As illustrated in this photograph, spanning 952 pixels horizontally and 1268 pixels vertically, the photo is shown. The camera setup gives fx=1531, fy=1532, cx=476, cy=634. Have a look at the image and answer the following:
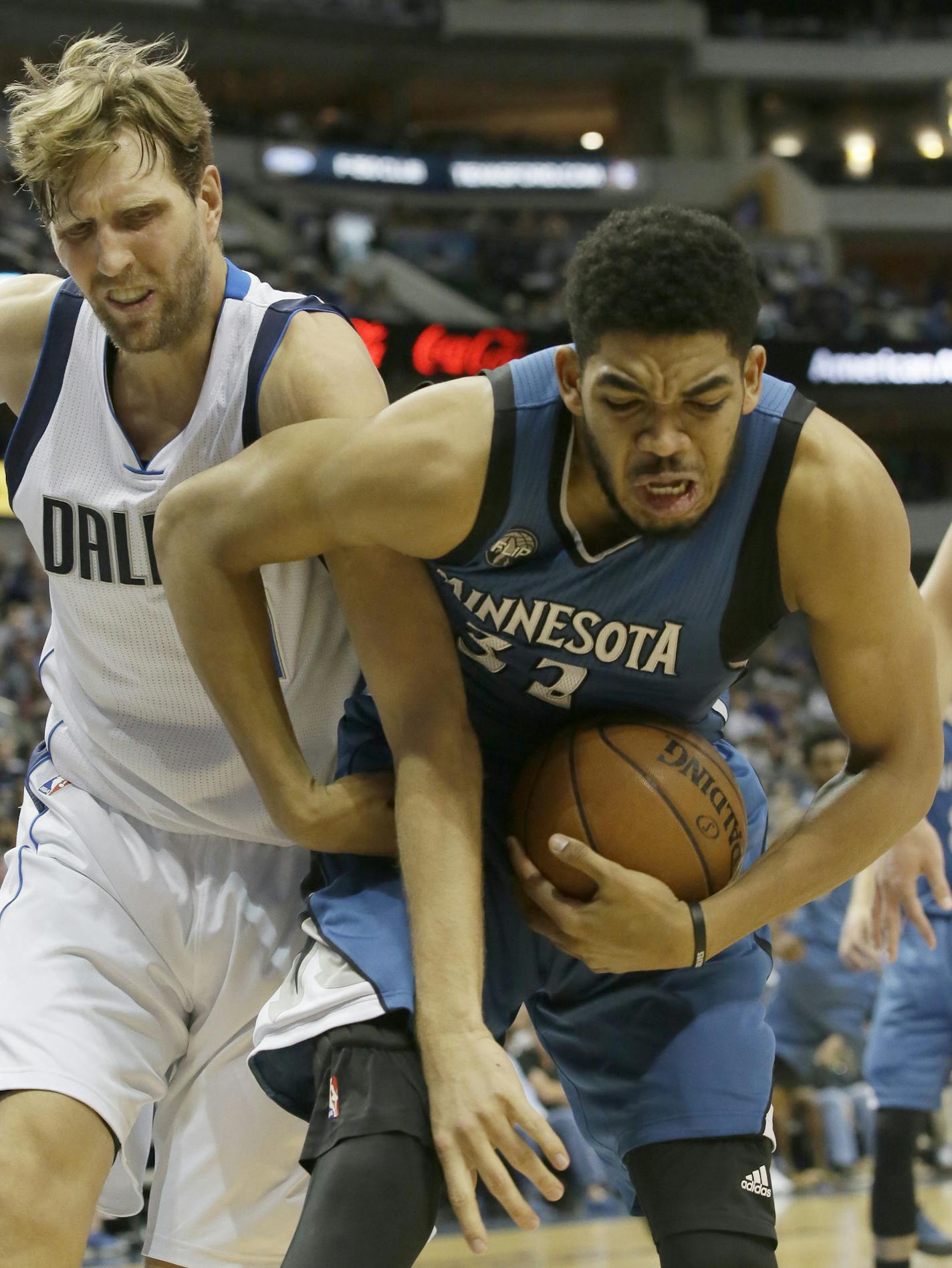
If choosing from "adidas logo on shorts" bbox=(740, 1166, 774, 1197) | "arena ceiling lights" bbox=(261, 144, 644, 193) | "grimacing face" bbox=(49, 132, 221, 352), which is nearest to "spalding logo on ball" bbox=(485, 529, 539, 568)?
"grimacing face" bbox=(49, 132, 221, 352)

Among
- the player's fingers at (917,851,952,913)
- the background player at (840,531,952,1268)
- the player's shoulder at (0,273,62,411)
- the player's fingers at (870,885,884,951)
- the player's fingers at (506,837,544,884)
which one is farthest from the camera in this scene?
the background player at (840,531,952,1268)

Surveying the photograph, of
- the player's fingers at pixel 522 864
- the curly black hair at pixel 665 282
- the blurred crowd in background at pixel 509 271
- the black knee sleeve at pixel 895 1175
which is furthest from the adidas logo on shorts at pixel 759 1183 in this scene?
the blurred crowd in background at pixel 509 271

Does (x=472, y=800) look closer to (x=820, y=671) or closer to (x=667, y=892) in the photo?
(x=667, y=892)

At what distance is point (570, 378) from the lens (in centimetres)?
222

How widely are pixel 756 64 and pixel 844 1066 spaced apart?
23.5 metres

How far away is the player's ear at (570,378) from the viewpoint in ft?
7.24

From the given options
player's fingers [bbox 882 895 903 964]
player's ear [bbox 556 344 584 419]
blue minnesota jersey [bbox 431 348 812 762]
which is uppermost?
player's ear [bbox 556 344 584 419]

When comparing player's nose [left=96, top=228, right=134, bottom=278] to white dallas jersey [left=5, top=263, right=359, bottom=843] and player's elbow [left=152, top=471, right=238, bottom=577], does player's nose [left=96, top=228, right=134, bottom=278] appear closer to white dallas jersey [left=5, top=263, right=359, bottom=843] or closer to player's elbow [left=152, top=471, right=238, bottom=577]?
white dallas jersey [left=5, top=263, right=359, bottom=843]

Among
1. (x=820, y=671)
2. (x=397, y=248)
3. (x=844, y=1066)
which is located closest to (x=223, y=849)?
(x=820, y=671)

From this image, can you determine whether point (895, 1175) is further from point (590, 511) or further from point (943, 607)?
point (590, 511)

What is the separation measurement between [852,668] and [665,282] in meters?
0.65

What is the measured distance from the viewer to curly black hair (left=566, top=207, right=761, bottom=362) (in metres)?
2.06

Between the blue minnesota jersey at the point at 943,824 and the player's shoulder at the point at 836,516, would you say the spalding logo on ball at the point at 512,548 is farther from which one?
the blue minnesota jersey at the point at 943,824

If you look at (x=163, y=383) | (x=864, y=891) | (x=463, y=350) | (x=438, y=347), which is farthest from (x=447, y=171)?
(x=163, y=383)
